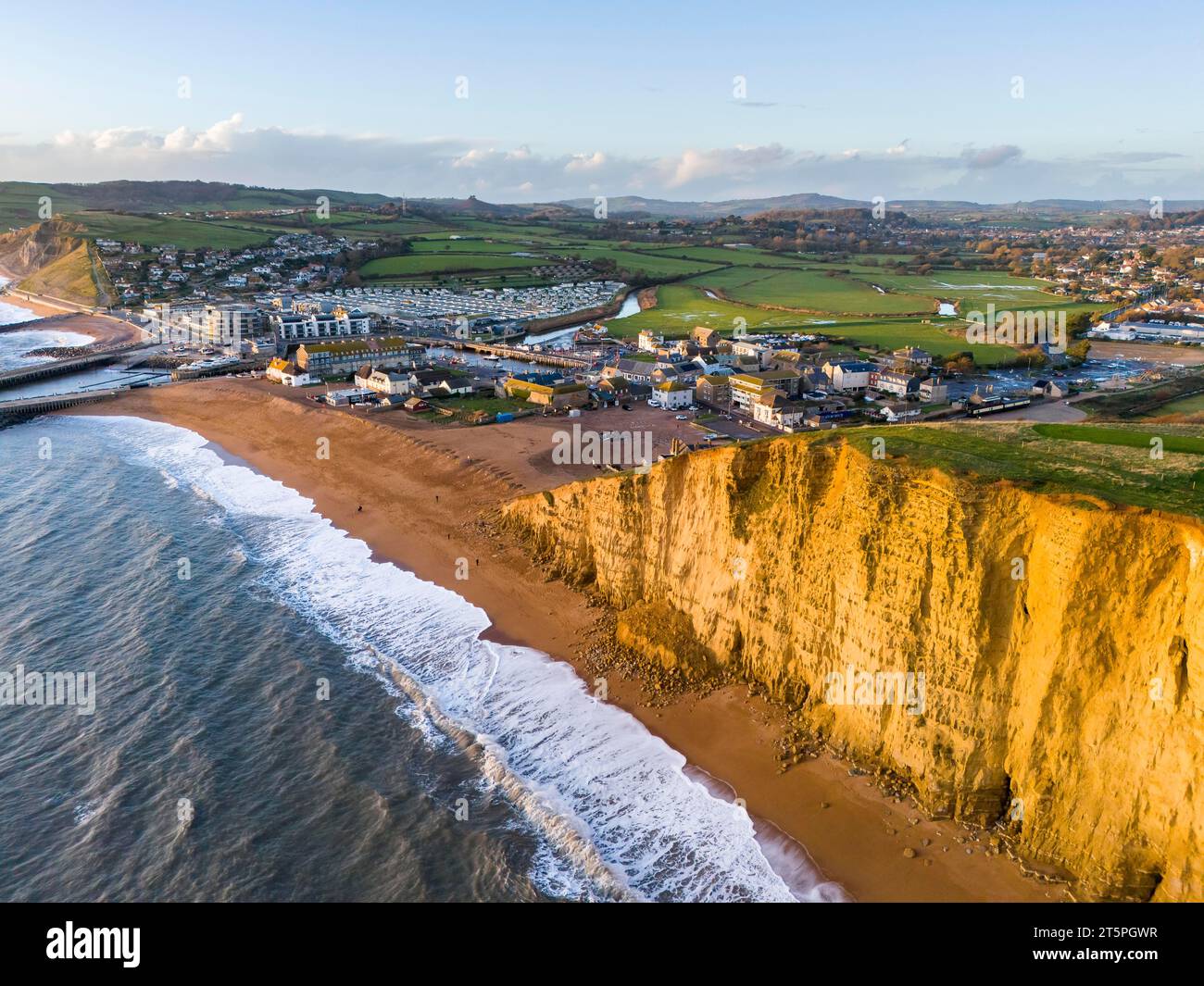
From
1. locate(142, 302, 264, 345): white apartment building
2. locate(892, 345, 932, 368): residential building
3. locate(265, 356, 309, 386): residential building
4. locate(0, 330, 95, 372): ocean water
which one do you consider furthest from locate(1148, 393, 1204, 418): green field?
locate(0, 330, 95, 372): ocean water

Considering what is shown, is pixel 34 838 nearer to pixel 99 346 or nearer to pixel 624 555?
pixel 624 555

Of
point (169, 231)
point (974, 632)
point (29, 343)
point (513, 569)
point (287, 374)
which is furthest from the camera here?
point (169, 231)

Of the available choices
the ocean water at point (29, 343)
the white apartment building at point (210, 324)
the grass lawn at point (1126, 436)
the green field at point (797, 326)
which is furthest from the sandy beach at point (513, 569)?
the green field at point (797, 326)

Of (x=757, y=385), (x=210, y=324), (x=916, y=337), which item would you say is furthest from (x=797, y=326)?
(x=210, y=324)

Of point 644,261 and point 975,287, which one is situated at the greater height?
point 644,261

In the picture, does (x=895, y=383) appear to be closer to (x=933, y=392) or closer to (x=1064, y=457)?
(x=933, y=392)

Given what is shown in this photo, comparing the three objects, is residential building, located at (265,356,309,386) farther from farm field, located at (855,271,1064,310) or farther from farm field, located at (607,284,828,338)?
farm field, located at (855,271,1064,310)

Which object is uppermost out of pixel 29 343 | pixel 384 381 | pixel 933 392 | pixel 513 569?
pixel 29 343
